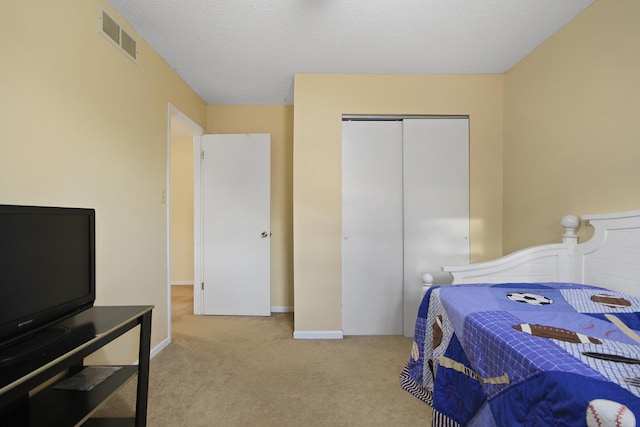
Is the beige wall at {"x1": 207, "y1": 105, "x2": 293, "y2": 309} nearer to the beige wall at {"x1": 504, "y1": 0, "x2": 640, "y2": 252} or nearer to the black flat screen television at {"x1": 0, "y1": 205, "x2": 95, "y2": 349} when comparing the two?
the black flat screen television at {"x1": 0, "y1": 205, "x2": 95, "y2": 349}

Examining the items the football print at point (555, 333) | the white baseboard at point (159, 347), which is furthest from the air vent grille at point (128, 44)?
the football print at point (555, 333)

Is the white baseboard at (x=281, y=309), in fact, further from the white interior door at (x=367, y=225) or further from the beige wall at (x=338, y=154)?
the white interior door at (x=367, y=225)

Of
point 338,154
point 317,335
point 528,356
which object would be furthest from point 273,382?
point 338,154

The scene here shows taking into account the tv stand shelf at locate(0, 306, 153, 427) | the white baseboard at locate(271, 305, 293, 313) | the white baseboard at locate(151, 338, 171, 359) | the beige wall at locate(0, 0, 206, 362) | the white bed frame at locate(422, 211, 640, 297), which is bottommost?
the white baseboard at locate(271, 305, 293, 313)

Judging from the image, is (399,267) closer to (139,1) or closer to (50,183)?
(50,183)

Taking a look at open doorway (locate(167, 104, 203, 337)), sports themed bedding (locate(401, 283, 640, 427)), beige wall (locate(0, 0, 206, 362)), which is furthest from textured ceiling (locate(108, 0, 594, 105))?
open doorway (locate(167, 104, 203, 337))

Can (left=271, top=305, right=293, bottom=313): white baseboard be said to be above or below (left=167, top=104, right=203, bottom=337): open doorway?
below

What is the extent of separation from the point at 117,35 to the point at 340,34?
1.50 meters

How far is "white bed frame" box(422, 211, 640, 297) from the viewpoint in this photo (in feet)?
4.82

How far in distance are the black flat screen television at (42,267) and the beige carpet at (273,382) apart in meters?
0.84

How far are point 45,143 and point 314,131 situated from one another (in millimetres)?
1833

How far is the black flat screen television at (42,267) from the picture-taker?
0.98 m

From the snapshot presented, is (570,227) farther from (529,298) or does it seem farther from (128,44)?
(128,44)

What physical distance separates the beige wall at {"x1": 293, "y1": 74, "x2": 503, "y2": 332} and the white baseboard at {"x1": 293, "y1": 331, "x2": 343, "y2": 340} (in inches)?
1.4
